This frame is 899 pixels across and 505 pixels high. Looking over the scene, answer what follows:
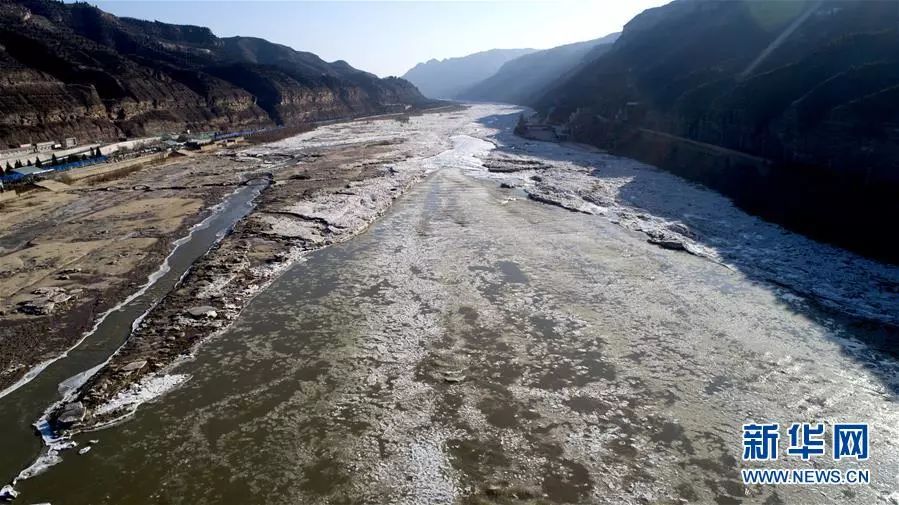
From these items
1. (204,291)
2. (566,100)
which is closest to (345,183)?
(204,291)

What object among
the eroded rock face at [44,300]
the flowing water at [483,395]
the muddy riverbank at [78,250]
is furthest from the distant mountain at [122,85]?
the flowing water at [483,395]

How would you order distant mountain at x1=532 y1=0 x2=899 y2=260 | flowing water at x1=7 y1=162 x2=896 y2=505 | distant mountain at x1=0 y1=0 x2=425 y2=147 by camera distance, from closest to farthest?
flowing water at x1=7 y1=162 x2=896 y2=505 → distant mountain at x1=532 y1=0 x2=899 y2=260 → distant mountain at x1=0 y1=0 x2=425 y2=147

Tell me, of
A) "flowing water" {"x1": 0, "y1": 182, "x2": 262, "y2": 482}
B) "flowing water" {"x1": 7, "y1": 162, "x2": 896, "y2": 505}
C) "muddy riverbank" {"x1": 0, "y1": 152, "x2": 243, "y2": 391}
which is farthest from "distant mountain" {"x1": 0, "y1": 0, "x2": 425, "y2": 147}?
"flowing water" {"x1": 7, "y1": 162, "x2": 896, "y2": 505}

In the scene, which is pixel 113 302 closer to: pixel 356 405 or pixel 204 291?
pixel 204 291

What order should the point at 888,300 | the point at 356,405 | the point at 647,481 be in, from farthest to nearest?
1. the point at 888,300
2. the point at 356,405
3. the point at 647,481

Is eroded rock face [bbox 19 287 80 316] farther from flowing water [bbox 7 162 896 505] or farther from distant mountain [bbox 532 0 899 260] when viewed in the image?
distant mountain [bbox 532 0 899 260]

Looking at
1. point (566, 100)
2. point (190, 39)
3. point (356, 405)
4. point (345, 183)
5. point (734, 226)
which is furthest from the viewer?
point (190, 39)

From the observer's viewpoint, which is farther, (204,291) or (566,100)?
(566,100)
